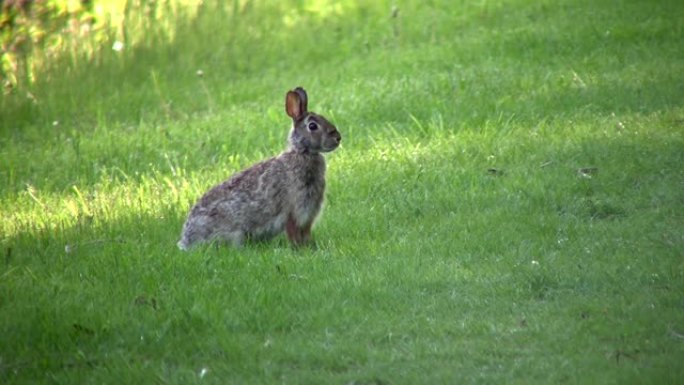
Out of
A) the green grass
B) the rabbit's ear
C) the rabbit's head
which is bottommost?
the green grass

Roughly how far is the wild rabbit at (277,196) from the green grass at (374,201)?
1.15 ft

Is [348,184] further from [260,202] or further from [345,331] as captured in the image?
[345,331]

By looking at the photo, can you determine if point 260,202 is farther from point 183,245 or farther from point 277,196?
point 183,245

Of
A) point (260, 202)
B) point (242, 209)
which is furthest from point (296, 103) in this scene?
point (242, 209)

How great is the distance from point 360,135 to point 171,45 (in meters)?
4.96

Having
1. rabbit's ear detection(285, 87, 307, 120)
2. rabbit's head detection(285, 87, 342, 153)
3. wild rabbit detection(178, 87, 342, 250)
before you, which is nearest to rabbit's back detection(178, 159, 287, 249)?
wild rabbit detection(178, 87, 342, 250)

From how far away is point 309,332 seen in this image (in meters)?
7.62

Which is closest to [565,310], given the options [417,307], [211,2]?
[417,307]

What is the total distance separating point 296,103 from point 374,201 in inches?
52.7

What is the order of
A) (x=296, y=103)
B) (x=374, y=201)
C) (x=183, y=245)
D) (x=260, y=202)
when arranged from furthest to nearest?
(x=374, y=201)
(x=296, y=103)
(x=260, y=202)
(x=183, y=245)

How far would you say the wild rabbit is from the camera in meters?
9.63

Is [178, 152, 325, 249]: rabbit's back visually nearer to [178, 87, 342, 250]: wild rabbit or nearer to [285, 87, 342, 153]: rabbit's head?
[178, 87, 342, 250]: wild rabbit

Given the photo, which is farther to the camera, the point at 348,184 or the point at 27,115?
the point at 27,115

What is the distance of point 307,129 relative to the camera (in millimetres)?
10016
